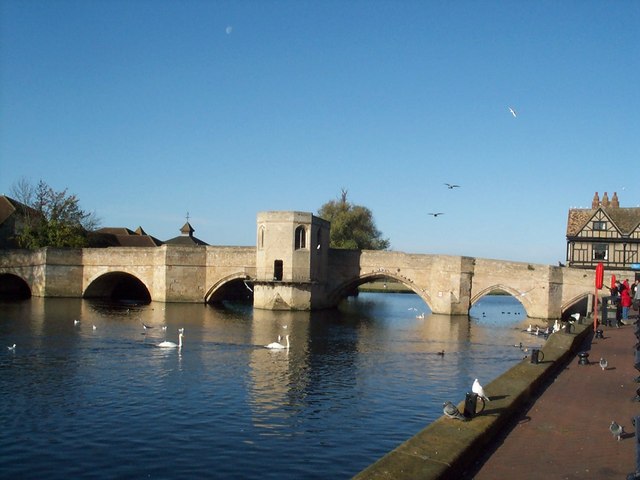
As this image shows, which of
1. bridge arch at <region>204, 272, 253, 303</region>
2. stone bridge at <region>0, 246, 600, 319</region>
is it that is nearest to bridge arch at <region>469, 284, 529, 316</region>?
stone bridge at <region>0, 246, 600, 319</region>

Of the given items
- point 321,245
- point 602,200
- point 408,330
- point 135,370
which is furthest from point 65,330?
point 602,200

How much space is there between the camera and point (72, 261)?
55.7 m

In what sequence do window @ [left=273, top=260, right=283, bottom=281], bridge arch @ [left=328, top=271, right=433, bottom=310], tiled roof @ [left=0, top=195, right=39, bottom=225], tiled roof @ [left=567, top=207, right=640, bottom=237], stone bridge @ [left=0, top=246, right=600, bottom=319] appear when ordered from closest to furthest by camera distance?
1. stone bridge @ [left=0, top=246, right=600, bottom=319]
2. window @ [left=273, top=260, right=283, bottom=281]
3. bridge arch @ [left=328, top=271, right=433, bottom=310]
4. tiled roof @ [left=567, top=207, right=640, bottom=237]
5. tiled roof @ [left=0, top=195, right=39, bottom=225]

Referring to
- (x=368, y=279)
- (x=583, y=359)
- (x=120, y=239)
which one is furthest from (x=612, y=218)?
(x=120, y=239)

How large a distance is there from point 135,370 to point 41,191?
51458 mm

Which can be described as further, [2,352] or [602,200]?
[602,200]

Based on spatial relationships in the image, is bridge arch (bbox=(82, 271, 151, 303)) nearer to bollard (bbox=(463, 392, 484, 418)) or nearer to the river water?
the river water

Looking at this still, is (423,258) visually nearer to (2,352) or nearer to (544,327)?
(544,327)

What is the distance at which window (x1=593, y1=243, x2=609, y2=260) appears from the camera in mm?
60719

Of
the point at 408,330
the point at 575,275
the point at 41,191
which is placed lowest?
the point at 408,330

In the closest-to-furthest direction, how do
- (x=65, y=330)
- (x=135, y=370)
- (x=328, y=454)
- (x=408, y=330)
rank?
(x=328, y=454) → (x=135, y=370) → (x=65, y=330) → (x=408, y=330)

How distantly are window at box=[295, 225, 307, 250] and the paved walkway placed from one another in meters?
33.2

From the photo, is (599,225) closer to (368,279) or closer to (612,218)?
(612,218)

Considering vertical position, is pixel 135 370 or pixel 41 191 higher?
pixel 41 191
